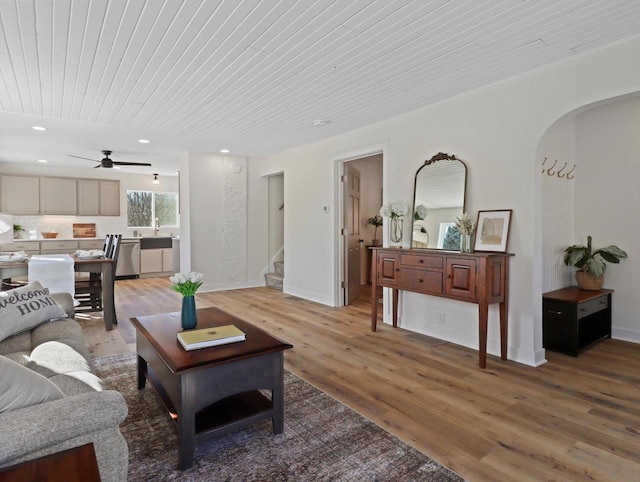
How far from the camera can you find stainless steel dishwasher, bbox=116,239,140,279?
26.8 feet

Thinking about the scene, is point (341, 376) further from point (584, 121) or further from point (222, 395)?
point (584, 121)

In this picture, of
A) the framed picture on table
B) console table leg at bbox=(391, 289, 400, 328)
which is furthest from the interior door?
the framed picture on table

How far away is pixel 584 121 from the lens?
3.98m

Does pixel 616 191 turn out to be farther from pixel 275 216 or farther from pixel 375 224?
pixel 275 216

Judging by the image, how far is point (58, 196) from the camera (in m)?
8.02

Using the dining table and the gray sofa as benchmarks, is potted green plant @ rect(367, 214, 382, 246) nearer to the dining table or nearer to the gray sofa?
the dining table

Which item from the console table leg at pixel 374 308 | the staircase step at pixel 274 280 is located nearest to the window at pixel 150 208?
the staircase step at pixel 274 280

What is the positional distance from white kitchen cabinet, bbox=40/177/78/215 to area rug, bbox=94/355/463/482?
7.38 meters

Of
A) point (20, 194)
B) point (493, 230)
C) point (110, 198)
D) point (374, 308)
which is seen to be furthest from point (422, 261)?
point (20, 194)

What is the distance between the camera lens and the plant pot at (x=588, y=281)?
3.84 meters

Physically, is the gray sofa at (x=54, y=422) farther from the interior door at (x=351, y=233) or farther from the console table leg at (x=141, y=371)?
the interior door at (x=351, y=233)

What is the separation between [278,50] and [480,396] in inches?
114

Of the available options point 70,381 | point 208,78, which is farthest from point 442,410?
point 208,78

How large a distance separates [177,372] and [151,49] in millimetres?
2381
